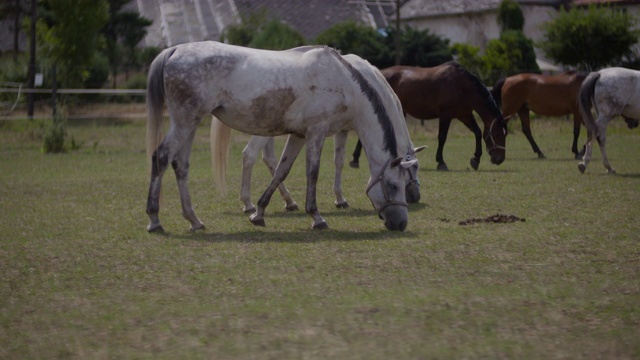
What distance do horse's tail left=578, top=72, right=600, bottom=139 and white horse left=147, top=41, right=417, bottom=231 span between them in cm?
703

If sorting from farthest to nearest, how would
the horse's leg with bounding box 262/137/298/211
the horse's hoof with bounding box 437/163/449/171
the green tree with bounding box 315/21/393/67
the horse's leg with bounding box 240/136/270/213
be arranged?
the green tree with bounding box 315/21/393/67, the horse's hoof with bounding box 437/163/449/171, the horse's leg with bounding box 262/137/298/211, the horse's leg with bounding box 240/136/270/213

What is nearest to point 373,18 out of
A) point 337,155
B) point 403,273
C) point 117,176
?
point 117,176

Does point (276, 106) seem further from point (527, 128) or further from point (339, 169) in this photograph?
point (527, 128)

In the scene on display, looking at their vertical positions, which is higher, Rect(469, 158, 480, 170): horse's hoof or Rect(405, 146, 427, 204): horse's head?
Rect(405, 146, 427, 204): horse's head

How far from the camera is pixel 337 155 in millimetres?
11648

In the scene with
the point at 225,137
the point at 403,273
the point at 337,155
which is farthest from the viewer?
the point at 337,155

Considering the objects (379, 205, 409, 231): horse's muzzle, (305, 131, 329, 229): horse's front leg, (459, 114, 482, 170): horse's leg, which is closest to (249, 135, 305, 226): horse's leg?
(305, 131, 329, 229): horse's front leg

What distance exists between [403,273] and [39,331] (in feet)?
9.35

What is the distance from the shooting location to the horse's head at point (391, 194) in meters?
9.20

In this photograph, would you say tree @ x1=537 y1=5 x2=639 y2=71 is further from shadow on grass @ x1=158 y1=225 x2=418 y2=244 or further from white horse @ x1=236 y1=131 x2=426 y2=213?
shadow on grass @ x1=158 y1=225 x2=418 y2=244

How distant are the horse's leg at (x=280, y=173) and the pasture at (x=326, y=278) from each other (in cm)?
20

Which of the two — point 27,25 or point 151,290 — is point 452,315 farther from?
point 27,25

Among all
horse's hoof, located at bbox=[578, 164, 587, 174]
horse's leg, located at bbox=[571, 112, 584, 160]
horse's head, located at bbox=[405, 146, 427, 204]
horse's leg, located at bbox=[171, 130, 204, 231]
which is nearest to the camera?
horse's leg, located at bbox=[171, 130, 204, 231]

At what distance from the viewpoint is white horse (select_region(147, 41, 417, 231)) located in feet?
30.1
